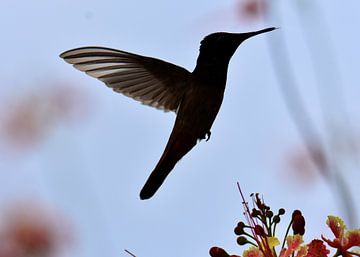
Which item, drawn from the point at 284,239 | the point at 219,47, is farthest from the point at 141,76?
the point at 284,239

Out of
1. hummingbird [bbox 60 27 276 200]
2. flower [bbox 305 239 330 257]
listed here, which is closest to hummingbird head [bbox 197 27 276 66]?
hummingbird [bbox 60 27 276 200]

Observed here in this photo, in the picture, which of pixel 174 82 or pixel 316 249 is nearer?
pixel 316 249

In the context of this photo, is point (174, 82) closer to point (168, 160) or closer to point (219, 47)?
point (219, 47)

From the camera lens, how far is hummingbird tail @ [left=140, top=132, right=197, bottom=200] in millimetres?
2068

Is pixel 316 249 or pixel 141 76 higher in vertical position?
pixel 141 76

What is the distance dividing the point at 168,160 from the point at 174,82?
1.47 ft

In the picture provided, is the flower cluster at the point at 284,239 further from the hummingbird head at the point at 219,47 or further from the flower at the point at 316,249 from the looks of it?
the hummingbird head at the point at 219,47

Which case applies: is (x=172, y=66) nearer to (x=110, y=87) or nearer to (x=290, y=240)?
(x=110, y=87)

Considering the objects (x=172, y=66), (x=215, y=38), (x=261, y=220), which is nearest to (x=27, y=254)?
(x=172, y=66)

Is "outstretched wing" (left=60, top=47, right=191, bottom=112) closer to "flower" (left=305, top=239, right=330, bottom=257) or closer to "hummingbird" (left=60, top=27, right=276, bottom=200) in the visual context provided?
"hummingbird" (left=60, top=27, right=276, bottom=200)

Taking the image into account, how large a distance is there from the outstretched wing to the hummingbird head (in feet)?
0.68

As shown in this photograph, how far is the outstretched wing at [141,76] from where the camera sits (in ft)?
7.95

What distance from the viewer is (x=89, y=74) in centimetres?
242

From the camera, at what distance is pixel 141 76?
257cm
